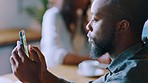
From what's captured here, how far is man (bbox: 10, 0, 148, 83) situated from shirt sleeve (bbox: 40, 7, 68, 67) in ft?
2.95

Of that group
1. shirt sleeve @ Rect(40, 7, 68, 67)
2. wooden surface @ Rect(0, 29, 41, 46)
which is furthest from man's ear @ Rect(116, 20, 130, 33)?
wooden surface @ Rect(0, 29, 41, 46)

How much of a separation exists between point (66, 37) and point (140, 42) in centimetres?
120

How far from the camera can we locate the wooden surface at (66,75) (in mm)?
1583

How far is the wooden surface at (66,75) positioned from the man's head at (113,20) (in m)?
0.47

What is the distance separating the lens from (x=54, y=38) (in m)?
2.17

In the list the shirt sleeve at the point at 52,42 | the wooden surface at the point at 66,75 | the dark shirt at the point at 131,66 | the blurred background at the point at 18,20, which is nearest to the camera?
the dark shirt at the point at 131,66

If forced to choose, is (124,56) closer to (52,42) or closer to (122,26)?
(122,26)

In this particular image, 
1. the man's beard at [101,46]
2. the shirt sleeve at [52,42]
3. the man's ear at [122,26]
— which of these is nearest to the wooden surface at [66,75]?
the shirt sleeve at [52,42]

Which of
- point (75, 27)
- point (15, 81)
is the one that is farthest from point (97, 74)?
point (75, 27)

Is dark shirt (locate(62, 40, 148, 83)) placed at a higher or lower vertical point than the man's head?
lower

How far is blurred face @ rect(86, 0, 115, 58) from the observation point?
1.11m

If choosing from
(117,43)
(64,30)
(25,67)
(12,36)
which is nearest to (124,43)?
(117,43)

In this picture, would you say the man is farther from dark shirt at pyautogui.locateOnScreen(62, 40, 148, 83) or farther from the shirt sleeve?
the shirt sleeve

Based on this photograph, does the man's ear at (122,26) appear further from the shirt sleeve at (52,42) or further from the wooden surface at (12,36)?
the wooden surface at (12,36)
